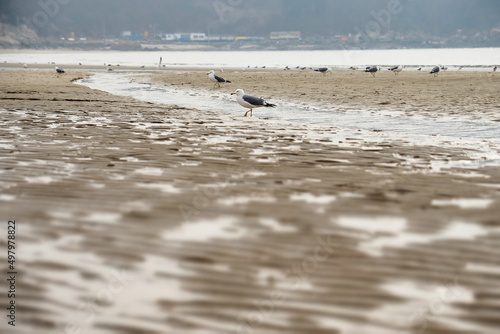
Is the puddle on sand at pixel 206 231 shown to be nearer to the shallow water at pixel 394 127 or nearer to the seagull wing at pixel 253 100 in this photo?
the shallow water at pixel 394 127

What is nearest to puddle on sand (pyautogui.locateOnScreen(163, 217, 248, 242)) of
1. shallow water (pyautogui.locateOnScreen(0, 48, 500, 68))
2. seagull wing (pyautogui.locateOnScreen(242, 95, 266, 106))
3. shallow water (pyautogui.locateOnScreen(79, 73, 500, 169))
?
shallow water (pyautogui.locateOnScreen(79, 73, 500, 169))

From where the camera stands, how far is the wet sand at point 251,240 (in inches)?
121

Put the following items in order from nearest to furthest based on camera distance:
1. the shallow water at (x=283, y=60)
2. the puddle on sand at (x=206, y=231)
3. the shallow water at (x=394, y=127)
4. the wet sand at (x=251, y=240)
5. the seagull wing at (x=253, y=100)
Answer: the wet sand at (x=251, y=240) → the puddle on sand at (x=206, y=231) → the shallow water at (x=394, y=127) → the seagull wing at (x=253, y=100) → the shallow water at (x=283, y=60)

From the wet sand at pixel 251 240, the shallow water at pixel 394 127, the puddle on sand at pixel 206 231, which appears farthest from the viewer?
the shallow water at pixel 394 127

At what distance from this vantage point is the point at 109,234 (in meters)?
4.37

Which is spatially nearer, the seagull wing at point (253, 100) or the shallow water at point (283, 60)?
the seagull wing at point (253, 100)

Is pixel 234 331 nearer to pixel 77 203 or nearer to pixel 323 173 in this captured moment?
pixel 77 203

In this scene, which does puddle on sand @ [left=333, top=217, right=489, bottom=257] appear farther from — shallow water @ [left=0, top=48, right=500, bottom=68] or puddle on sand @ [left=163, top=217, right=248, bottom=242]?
shallow water @ [left=0, top=48, right=500, bottom=68]

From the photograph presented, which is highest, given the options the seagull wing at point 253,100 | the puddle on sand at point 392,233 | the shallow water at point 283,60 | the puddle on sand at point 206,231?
the shallow water at point 283,60

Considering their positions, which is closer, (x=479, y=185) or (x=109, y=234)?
(x=109, y=234)

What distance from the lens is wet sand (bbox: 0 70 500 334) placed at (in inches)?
121

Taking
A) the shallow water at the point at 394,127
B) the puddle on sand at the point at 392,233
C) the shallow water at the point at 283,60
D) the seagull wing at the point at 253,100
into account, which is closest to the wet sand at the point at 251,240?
the puddle on sand at the point at 392,233

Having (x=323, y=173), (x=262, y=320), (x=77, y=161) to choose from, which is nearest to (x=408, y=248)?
(x=262, y=320)

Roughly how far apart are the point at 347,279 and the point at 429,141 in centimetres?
735
